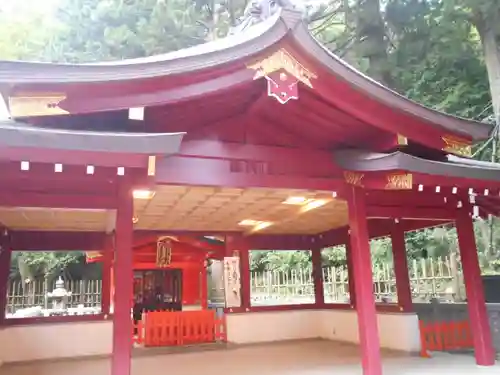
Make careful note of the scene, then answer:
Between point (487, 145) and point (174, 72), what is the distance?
9.72 meters

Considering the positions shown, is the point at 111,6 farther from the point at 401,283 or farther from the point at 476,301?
the point at 476,301

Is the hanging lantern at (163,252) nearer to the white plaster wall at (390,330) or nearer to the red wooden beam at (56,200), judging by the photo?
the white plaster wall at (390,330)

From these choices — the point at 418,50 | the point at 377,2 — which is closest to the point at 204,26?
the point at 377,2

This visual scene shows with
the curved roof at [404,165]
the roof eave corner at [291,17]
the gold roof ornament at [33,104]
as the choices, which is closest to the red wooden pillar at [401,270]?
the curved roof at [404,165]

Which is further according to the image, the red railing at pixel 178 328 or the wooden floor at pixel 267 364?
the red railing at pixel 178 328

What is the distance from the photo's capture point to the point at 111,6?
514 inches

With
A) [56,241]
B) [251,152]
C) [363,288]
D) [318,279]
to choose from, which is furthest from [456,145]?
[56,241]

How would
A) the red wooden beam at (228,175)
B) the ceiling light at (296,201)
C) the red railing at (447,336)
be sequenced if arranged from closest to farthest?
the red wooden beam at (228,175)
the ceiling light at (296,201)
the red railing at (447,336)

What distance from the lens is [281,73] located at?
5.39 m

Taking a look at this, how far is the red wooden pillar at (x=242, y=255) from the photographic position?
1104 cm

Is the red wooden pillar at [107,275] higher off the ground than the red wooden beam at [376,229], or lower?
lower

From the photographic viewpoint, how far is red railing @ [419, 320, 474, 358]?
852cm

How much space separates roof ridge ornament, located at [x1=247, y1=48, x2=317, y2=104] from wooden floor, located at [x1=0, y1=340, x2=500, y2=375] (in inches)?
162

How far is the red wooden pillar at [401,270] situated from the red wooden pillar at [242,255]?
3625mm
